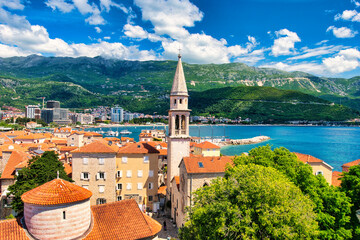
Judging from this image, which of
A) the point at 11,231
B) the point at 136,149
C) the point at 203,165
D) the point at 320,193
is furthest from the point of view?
the point at 136,149

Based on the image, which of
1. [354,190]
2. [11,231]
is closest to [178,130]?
[354,190]

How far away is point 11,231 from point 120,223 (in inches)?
211

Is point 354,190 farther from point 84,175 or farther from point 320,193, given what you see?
point 84,175

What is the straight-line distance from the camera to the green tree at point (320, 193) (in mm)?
15711

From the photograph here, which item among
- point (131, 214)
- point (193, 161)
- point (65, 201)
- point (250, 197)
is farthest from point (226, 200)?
point (193, 161)

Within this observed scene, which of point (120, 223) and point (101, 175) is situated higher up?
point (120, 223)

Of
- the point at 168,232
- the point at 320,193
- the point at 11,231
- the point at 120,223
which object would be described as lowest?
the point at 168,232

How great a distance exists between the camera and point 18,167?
90.7 ft

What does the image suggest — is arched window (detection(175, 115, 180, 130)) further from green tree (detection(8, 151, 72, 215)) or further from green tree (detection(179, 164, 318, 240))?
green tree (detection(179, 164, 318, 240))

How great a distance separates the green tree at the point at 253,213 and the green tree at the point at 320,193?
336cm

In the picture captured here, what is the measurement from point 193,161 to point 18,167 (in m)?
20.4

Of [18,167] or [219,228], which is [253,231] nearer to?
[219,228]

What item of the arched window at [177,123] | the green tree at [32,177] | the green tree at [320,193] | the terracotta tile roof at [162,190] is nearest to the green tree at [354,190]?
the green tree at [320,193]

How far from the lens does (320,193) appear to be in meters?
17.9
